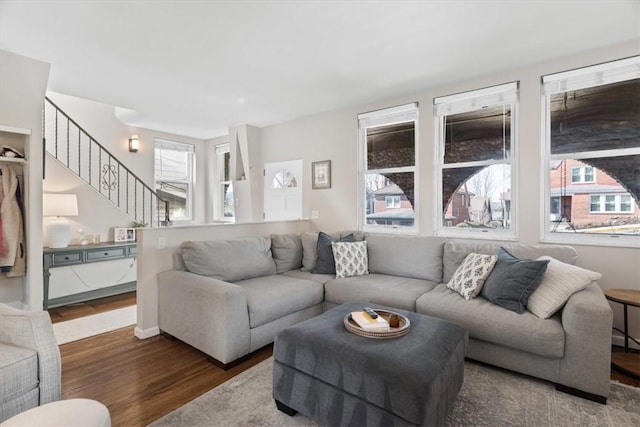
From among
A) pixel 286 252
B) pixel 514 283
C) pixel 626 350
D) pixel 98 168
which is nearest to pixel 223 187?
pixel 98 168

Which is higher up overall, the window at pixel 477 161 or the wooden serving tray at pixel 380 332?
the window at pixel 477 161

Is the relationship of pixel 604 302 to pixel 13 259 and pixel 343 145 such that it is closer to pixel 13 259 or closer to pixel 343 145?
pixel 343 145

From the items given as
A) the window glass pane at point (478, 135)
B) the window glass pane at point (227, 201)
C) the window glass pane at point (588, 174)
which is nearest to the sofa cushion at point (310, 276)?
the window glass pane at point (478, 135)

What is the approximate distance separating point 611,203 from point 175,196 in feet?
20.7

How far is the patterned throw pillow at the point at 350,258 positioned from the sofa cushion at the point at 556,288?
5.11ft

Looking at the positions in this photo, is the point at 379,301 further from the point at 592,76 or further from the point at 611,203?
the point at 592,76

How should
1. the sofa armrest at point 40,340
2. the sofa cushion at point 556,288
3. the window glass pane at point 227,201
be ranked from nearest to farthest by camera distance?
the sofa armrest at point 40,340 < the sofa cushion at point 556,288 < the window glass pane at point 227,201

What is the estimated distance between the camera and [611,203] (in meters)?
2.75

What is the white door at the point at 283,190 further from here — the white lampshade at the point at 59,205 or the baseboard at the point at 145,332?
the white lampshade at the point at 59,205

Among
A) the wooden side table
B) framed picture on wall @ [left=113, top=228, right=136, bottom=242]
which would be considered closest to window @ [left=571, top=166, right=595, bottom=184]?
→ the wooden side table

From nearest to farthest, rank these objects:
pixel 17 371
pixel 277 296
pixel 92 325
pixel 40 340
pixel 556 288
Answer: pixel 17 371
pixel 40 340
pixel 556 288
pixel 277 296
pixel 92 325

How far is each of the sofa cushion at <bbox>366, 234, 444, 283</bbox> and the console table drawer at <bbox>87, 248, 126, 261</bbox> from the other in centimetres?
336

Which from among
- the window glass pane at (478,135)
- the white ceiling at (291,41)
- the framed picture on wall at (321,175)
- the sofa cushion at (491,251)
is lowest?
the sofa cushion at (491,251)

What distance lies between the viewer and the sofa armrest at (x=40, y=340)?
62.2 inches
